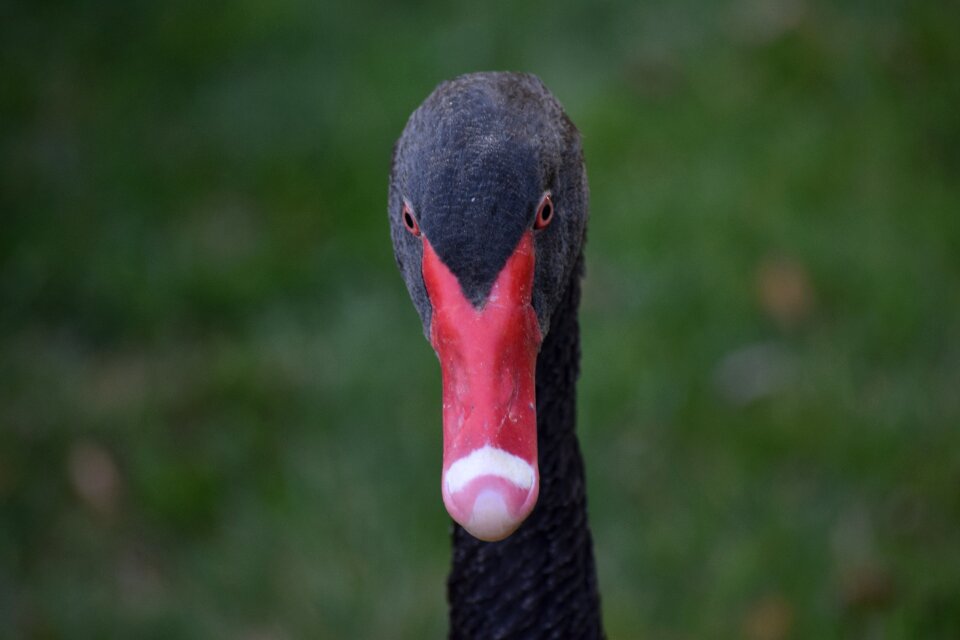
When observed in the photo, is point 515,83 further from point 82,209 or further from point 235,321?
point 82,209

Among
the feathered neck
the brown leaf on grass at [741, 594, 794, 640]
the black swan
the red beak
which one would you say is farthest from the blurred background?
the red beak

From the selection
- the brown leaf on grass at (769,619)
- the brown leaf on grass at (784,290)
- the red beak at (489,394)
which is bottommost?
the red beak at (489,394)

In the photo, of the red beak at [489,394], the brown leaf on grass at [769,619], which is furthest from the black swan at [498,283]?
the brown leaf on grass at [769,619]

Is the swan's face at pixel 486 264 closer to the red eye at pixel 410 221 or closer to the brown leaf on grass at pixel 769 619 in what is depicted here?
the red eye at pixel 410 221

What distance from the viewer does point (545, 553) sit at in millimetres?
2172

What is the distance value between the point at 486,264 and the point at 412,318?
220cm

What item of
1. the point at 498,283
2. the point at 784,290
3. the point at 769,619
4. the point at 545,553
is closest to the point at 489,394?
the point at 498,283

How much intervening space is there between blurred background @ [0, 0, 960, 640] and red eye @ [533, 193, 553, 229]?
1.57 metres

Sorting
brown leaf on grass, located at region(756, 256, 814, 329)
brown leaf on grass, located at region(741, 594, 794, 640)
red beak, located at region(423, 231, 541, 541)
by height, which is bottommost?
red beak, located at region(423, 231, 541, 541)

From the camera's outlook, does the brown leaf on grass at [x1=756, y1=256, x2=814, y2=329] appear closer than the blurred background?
No

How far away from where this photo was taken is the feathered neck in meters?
2.16

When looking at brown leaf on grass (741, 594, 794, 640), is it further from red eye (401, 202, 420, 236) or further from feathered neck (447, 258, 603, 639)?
red eye (401, 202, 420, 236)

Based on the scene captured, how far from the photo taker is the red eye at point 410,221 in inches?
72.6

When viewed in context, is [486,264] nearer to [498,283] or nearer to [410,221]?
[498,283]
